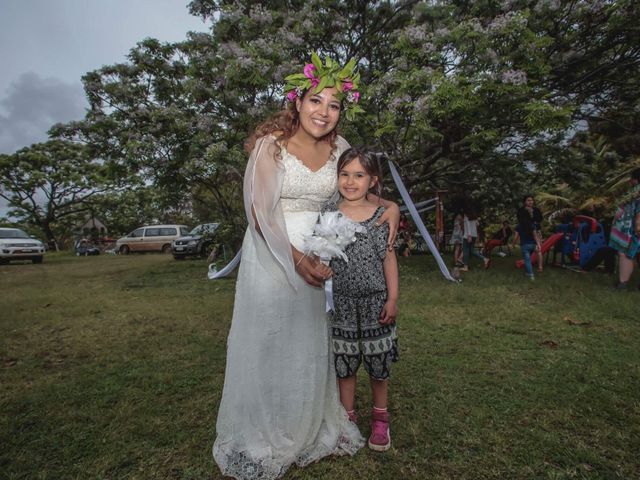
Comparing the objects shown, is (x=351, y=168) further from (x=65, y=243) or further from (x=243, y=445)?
(x=65, y=243)

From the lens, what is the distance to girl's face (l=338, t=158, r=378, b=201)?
7.18ft

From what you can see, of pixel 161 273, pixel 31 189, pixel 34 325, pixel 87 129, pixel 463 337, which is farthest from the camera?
pixel 31 189

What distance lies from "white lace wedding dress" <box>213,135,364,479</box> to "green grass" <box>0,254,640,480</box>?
0.77 ft

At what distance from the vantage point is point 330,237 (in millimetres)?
2031

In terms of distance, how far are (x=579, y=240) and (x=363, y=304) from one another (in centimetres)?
1024

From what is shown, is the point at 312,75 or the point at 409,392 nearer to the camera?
the point at 312,75

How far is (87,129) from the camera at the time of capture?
448 inches

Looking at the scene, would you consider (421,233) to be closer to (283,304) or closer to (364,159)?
(364,159)

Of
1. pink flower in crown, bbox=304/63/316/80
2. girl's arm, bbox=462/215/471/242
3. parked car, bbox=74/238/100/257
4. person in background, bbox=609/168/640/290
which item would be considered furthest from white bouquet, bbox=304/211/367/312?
parked car, bbox=74/238/100/257

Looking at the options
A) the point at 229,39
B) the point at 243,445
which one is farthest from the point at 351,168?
the point at 229,39

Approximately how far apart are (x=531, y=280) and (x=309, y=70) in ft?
27.1

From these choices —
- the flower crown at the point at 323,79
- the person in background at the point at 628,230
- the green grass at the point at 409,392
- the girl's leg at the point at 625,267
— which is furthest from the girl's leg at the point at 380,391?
the girl's leg at the point at 625,267

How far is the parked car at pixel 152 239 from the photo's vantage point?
2428 cm

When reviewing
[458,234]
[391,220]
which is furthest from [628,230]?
[391,220]
